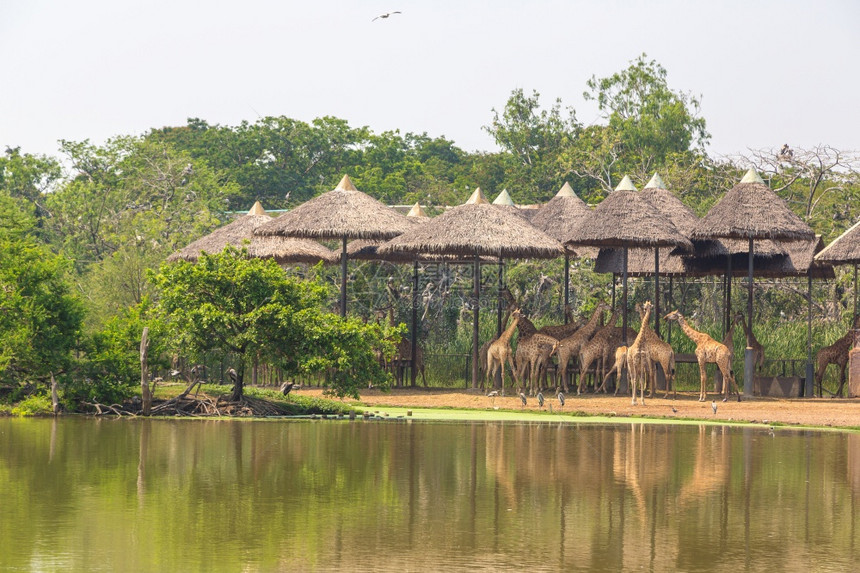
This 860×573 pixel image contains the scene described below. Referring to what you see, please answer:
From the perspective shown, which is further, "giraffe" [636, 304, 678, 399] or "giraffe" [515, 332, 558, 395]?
"giraffe" [515, 332, 558, 395]

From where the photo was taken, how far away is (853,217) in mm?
39250

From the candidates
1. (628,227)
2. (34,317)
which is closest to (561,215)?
Result: (628,227)

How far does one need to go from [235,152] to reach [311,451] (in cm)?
4523

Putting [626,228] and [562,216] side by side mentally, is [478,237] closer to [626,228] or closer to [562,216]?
[626,228]

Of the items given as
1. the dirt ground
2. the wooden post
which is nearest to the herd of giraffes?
the dirt ground

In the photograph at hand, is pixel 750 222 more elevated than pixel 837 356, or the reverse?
pixel 750 222

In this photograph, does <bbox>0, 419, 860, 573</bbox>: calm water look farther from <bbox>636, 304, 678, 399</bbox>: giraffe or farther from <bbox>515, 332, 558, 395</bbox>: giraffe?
<bbox>515, 332, 558, 395</bbox>: giraffe

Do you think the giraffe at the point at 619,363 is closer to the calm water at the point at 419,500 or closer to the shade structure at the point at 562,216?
the shade structure at the point at 562,216

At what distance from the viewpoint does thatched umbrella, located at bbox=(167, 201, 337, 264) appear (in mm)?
33062

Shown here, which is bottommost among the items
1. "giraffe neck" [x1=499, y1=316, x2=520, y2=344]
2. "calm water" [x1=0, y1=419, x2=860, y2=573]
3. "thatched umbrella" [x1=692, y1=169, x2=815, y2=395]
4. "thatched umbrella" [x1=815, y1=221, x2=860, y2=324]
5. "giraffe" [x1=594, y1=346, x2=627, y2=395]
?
"calm water" [x1=0, y1=419, x2=860, y2=573]

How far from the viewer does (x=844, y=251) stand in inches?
1117

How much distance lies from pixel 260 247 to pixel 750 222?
1171 centimetres

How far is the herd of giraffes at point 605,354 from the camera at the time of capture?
2677 centimetres

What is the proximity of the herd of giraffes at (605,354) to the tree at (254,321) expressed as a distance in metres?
5.14
